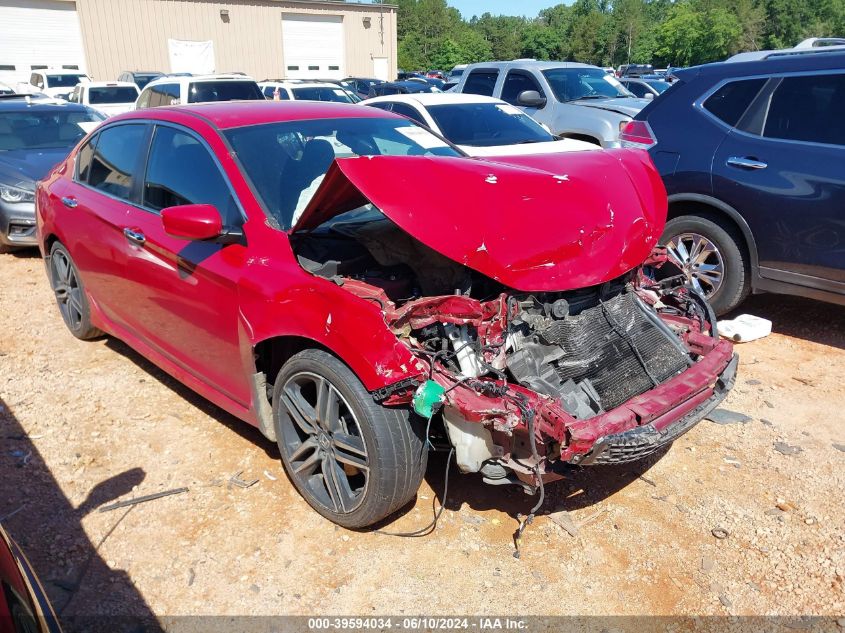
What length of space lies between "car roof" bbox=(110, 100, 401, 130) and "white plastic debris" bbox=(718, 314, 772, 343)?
9.79 feet

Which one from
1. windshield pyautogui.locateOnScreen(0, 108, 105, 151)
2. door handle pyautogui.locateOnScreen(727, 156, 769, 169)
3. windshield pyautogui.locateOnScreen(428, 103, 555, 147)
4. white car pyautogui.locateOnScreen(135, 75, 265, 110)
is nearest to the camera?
door handle pyautogui.locateOnScreen(727, 156, 769, 169)

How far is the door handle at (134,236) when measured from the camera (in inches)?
149

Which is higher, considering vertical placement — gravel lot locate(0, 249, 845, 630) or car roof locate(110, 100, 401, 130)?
car roof locate(110, 100, 401, 130)

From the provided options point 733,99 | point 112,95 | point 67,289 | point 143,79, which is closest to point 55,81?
point 143,79

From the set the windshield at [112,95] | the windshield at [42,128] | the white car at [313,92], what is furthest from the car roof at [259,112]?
the windshield at [112,95]

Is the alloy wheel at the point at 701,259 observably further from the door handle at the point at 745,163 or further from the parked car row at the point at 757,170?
the door handle at the point at 745,163

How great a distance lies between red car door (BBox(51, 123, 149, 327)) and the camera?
409cm

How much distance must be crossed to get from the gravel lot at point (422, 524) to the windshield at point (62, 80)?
2086 cm

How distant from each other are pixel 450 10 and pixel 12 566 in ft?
319

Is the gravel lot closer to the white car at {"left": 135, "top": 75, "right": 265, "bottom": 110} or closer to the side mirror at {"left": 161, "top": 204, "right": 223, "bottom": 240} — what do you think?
the side mirror at {"left": 161, "top": 204, "right": 223, "bottom": 240}

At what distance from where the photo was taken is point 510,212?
296 centimetres

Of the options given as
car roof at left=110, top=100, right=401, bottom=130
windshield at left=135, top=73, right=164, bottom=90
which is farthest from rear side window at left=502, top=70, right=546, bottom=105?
windshield at left=135, top=73, right=164, bottom=90

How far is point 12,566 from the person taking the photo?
1837 millimetres

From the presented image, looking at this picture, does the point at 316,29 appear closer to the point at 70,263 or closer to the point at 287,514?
the point at 70,263
